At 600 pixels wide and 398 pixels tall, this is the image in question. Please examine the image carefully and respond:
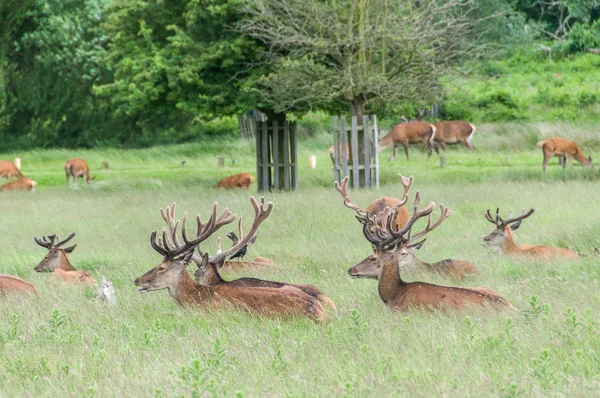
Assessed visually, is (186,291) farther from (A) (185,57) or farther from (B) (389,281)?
(A) (185,57)

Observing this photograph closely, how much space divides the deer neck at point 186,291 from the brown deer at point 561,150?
17.4 m

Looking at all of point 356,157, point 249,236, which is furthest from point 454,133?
point 249,236

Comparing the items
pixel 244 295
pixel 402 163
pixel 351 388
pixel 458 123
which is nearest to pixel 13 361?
pixel 244 295

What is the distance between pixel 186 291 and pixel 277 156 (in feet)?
50.2

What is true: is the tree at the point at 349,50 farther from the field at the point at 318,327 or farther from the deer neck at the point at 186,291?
the deer neck at the point at 186,291

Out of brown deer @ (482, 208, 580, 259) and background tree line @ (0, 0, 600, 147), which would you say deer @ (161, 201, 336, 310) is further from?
background tree line @ (0, 0, 600, 147)

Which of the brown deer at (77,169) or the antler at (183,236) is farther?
the brown deer at (77,169)

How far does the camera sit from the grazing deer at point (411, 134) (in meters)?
30.2

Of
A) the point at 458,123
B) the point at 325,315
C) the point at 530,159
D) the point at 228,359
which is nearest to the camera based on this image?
the point at 228,359

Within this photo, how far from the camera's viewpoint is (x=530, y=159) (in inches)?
1115

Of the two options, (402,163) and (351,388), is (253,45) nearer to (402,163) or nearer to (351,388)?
(402,163)

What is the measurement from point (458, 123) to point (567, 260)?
22.0 m

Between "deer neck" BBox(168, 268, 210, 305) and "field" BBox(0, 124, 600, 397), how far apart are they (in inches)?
4.9

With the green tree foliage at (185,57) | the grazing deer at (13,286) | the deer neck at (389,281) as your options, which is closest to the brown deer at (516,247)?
the deer neck at (389,281)
